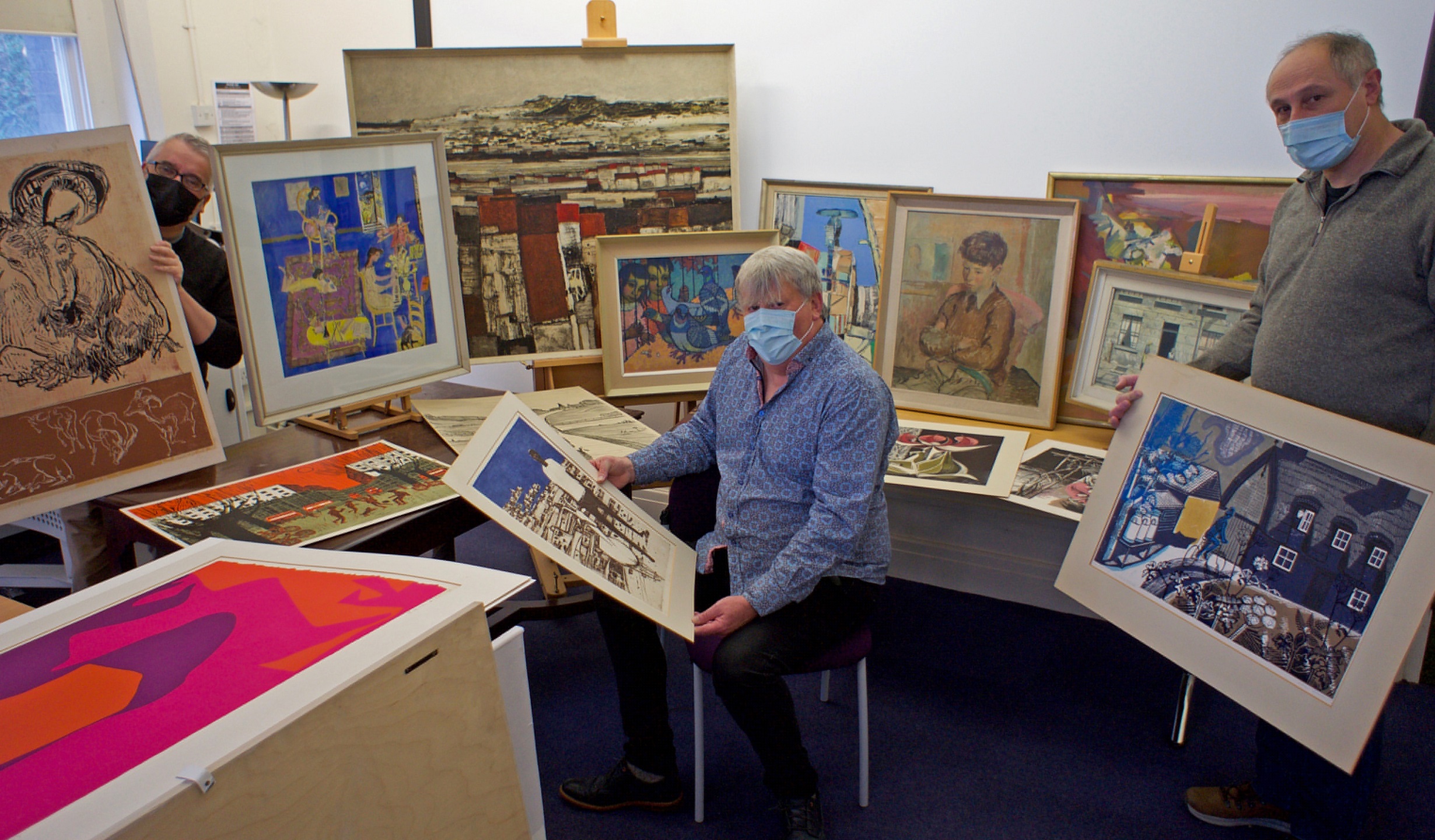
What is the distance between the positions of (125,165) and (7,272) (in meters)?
0.30

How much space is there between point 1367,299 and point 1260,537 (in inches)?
19.2

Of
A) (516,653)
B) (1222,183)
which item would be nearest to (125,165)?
(516,653)

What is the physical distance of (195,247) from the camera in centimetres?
233

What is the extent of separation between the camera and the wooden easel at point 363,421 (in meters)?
2.20

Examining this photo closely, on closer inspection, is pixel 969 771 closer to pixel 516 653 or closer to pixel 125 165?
pixel 516 653

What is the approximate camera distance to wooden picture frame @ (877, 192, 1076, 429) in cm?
251

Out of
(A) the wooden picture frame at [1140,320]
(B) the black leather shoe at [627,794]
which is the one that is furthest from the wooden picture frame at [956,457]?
(B) the black leather shoe at [627,794]

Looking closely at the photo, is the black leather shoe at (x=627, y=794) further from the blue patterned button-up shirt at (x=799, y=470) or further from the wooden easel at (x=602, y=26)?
the wooden easel at (x=602, y=26)

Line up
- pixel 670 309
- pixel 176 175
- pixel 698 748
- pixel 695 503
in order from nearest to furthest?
pixel 698 748, pixel 695 503, pixel 176 175, pixel 670 309

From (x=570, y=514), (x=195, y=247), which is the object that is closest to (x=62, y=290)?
(x=195, y=247)

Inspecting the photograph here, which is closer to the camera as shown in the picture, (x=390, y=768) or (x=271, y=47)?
(x=390, y=768)

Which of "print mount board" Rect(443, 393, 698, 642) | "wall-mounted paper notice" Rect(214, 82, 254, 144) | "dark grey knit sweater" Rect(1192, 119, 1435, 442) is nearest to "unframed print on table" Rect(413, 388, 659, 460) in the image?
"print mount board" Rect(443, 393, 698, 642)

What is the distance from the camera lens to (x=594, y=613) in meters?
2.99

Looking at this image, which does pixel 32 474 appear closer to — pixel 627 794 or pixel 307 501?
pixel 307 501
